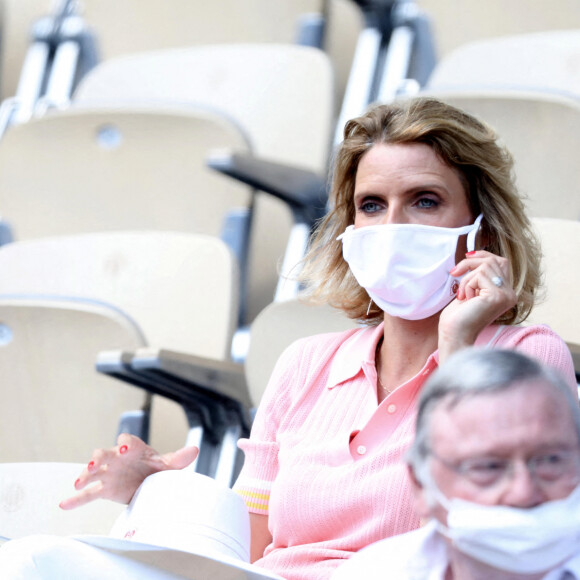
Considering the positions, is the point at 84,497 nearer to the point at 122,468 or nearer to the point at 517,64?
the point at 122,468

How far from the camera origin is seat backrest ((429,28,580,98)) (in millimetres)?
1972

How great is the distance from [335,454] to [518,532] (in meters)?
0.51

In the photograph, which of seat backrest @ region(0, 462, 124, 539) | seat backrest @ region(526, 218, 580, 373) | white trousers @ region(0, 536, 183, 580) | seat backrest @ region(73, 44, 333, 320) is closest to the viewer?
white trousers @ region(0, 536, 183, 580)

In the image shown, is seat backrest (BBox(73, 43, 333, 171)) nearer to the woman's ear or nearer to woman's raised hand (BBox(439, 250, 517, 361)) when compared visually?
the woman's ear

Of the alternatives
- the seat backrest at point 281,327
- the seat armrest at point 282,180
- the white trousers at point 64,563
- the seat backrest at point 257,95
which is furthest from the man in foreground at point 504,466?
the seat backrest at point 257,95

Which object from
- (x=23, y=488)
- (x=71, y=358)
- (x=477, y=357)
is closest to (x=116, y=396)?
(x=71, y=358)

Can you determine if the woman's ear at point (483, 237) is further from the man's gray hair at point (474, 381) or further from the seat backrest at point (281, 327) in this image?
the man's gray hair at point (474, 381)

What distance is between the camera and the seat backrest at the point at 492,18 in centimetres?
230

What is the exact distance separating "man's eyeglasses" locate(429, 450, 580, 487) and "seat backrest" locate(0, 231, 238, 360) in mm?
1078

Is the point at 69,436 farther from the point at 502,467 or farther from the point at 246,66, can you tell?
the point at 502,467

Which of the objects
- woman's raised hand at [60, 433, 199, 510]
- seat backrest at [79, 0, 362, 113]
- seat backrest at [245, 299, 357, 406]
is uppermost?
seat backrest at [79, 0, 362, 113]

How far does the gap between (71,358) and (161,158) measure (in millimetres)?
530

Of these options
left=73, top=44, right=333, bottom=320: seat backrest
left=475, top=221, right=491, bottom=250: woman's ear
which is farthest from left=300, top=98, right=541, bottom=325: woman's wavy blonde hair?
left=73, top=44, right=333, bottom=320: seat backrest

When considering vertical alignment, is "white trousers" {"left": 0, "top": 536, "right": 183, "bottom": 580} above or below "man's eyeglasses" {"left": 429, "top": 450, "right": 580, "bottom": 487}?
below
